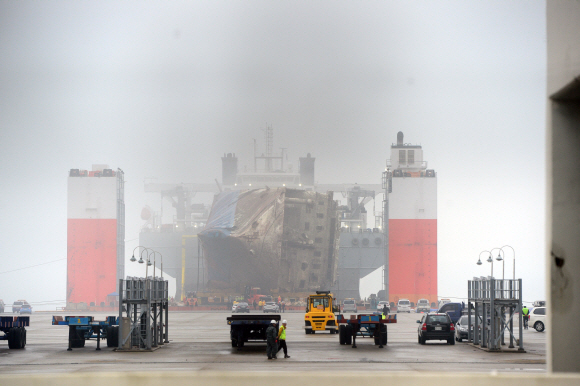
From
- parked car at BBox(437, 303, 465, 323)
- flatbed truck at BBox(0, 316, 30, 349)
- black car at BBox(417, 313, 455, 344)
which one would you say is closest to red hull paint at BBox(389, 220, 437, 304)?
parked car at BBox(437, 303, 465, 323)

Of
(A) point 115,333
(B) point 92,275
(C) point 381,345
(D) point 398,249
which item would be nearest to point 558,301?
(C) point 381,345

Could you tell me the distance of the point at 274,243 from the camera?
109 metres

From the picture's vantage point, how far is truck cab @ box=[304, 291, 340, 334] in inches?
1521

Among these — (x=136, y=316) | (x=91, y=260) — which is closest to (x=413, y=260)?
(x=91, y=260)

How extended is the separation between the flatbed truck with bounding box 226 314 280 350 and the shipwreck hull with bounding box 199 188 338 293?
8033cm

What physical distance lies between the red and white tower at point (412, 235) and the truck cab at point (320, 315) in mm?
79340

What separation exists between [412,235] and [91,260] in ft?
198

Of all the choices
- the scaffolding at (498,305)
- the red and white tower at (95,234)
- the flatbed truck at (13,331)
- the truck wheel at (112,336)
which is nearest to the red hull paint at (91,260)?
the red and white tower at (95,234)

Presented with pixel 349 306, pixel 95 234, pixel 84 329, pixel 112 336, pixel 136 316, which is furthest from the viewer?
pixel 95 234

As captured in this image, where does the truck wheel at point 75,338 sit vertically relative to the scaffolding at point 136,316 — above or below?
below

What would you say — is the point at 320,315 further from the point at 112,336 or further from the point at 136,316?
the point at 136,316

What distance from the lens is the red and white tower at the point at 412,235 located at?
387ft

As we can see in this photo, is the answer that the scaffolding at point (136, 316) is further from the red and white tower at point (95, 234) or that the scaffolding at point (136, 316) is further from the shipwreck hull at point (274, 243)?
the red and white tower at point (95, 234)

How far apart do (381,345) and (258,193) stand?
8632 centimetres
